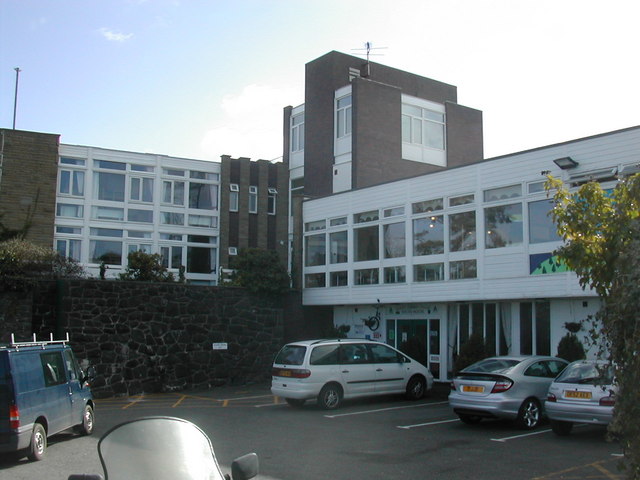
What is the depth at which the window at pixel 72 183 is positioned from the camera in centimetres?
3091

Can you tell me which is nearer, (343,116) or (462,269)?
(462,269)

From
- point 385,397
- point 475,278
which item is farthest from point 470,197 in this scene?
point 385,397

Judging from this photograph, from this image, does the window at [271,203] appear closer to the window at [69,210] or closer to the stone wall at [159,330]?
the window at [69,210]

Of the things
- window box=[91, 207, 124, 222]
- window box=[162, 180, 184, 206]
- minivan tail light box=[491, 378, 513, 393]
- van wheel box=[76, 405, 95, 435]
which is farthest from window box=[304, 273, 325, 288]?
van wheel box=[76, 405, 95, 435]

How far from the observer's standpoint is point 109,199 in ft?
105

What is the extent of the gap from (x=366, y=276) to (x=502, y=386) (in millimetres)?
11071

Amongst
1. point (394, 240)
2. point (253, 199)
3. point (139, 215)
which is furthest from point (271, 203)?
point (394, 240)

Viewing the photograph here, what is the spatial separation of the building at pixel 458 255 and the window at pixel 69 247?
36.2ft

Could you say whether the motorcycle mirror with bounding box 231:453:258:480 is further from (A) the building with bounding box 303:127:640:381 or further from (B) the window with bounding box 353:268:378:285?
(B) the window with bounding box 353:268:378:285

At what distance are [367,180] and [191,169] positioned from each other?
9.01 meters

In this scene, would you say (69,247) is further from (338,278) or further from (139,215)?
(338,278)

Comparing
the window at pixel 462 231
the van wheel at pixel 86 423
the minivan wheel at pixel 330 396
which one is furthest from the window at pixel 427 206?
the van wheel at pixel 86 423

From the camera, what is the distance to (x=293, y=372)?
17.2m

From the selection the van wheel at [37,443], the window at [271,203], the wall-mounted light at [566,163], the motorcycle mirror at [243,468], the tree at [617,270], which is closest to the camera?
the tree at [617,270]
